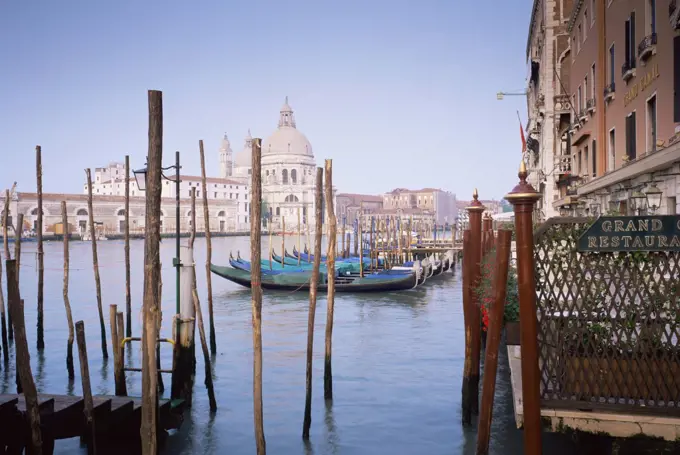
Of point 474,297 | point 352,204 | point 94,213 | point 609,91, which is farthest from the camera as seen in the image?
point 352,204

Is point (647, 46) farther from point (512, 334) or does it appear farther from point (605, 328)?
point (605, 328)

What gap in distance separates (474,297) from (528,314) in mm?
3111

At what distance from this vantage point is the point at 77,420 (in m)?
5.27

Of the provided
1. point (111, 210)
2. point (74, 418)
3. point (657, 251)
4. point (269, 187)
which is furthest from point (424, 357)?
point (269, 187)

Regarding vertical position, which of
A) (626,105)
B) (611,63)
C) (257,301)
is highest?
(611,63)

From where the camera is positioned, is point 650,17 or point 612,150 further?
point 612,150

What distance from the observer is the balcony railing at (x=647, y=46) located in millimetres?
8438

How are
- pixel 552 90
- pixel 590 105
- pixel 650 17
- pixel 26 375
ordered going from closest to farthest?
1. pixel 26 375
2. pixel 650 17
3. pixel 590 105
4. pixel 552 90

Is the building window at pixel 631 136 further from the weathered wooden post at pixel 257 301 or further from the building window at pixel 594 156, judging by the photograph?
the weathered wooden post at pixel 257 301

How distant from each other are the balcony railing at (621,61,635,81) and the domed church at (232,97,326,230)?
8088 centimetres

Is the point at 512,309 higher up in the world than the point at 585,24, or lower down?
lower down

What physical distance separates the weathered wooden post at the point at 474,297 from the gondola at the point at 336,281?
1194cm

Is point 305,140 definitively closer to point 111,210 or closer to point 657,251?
point 111,210

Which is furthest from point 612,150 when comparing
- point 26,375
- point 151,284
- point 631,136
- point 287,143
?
point 287,143
